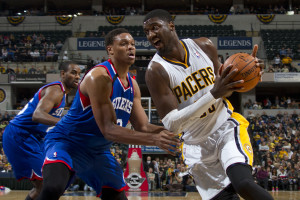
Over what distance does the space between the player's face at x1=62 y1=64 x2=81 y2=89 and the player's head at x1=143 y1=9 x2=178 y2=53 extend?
165 centimetres

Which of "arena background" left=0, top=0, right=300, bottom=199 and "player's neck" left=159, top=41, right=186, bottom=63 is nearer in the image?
"player's neck" left=159, top=41, right=186, bottom=63

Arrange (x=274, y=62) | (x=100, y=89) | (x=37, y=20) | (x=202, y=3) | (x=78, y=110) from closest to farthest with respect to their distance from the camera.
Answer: (x=100, y=89) < (x=78, y=110) < (x=274, y=62) < (x=37, y=20) < (x=202, y=3)

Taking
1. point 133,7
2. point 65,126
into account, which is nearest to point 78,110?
point 65,126

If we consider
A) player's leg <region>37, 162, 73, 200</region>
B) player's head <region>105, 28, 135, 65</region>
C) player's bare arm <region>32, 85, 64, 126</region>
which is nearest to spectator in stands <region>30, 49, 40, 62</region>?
player's bare arm <region>32, 85, 64, 126</region>

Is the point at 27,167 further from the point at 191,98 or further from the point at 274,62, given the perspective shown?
the point at 274,62

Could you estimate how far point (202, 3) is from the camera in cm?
3008

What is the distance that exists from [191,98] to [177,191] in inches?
391

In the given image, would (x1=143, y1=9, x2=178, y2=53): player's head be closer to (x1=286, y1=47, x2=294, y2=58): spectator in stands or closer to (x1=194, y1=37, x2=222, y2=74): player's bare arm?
(x1=194, y1=37, x2=222, y2=74): player's bare arm

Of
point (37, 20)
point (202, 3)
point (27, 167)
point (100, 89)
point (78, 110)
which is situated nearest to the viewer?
point (100, 89)

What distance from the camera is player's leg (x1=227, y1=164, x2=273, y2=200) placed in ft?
10.3

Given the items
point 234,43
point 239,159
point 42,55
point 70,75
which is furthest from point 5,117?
point 239,159

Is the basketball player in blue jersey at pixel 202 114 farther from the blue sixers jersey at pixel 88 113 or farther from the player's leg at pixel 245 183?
the blue sixers jersey at pixel 88 113

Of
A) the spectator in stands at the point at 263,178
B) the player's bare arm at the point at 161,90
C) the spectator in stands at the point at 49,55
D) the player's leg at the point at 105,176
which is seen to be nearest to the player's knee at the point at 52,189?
the player's leg at the point at 105,176

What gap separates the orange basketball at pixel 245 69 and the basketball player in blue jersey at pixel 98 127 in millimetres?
826
